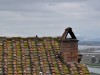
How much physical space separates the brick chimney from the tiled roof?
0.24m

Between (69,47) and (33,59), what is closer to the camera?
(33,59)

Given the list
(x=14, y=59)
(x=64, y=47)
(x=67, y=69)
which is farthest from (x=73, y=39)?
(x=14, y=59)

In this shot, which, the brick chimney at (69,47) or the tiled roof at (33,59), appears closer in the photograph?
the tiled roof at (33,59)

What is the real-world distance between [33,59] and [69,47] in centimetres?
139

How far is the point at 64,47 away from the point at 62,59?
51 cm

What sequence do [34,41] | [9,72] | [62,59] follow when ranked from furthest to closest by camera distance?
[34,41], [62,59], [9,72]

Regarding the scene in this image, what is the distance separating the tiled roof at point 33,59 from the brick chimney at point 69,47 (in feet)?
0.80

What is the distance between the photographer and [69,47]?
13000mm

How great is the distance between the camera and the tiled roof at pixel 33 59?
12.0 metres

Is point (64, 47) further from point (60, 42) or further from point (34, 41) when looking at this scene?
point (34, 41)

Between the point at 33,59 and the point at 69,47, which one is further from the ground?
the point at 69,47

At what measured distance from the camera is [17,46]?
1309cm

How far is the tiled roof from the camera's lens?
11967 millimetres

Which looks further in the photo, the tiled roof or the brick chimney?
the brick chimney
